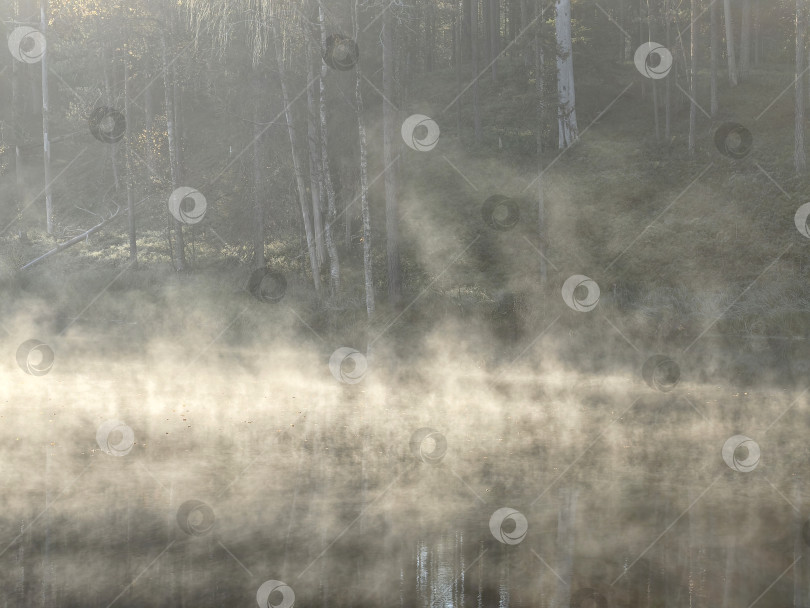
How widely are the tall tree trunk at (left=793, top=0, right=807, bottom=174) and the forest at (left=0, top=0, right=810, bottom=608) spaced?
0.33ft

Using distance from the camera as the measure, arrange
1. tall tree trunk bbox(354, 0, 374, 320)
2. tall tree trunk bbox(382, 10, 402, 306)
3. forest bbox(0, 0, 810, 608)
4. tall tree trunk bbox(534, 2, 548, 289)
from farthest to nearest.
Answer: tall tree trunk bbox(534, 2, 548, 289) < tall tree trunk bbox(382, 10, 402, 306) < tall tree trunk bbox(354, 0, 374, 320) < forest bbox(0, 0, 810, 608)

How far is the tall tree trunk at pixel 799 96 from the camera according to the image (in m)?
30.6

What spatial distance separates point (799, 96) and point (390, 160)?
53.8 ft

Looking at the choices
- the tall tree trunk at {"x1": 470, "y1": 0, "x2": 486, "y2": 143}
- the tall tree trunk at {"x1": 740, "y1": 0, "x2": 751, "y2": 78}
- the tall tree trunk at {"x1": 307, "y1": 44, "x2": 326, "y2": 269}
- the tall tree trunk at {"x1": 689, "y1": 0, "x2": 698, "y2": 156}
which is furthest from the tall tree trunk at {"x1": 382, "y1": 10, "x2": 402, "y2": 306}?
the tall tree trunk at {"x1": 740, "y1": 0, "x2": 751, "y2": 78}

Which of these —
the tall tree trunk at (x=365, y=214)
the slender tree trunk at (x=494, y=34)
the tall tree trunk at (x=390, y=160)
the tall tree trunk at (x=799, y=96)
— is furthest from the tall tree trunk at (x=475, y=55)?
the tall tree trunk at (x=365, y=214)

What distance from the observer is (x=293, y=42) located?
25.7 meters

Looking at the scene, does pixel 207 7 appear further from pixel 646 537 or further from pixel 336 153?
pixel 646 537

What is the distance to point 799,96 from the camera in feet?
102

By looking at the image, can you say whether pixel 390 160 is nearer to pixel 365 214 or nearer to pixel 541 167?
pixel 365 214

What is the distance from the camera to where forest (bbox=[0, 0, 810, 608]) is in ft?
28.8

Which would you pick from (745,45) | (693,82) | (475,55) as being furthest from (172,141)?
(745,45)

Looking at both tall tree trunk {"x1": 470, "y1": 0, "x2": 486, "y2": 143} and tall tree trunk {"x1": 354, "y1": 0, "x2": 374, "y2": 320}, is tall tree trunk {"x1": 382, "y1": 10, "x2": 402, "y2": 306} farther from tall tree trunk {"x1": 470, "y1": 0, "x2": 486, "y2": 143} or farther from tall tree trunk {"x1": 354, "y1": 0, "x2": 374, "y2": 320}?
tall tree trunk {"x1": 470, "y1": 0, "x2": 486, "y2": 143}

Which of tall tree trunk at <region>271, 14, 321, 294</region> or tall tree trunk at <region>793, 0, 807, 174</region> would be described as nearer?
tall tree trunk at <region>271, 14, 321, 294</region>

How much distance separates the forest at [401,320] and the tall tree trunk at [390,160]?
4.2 inches
